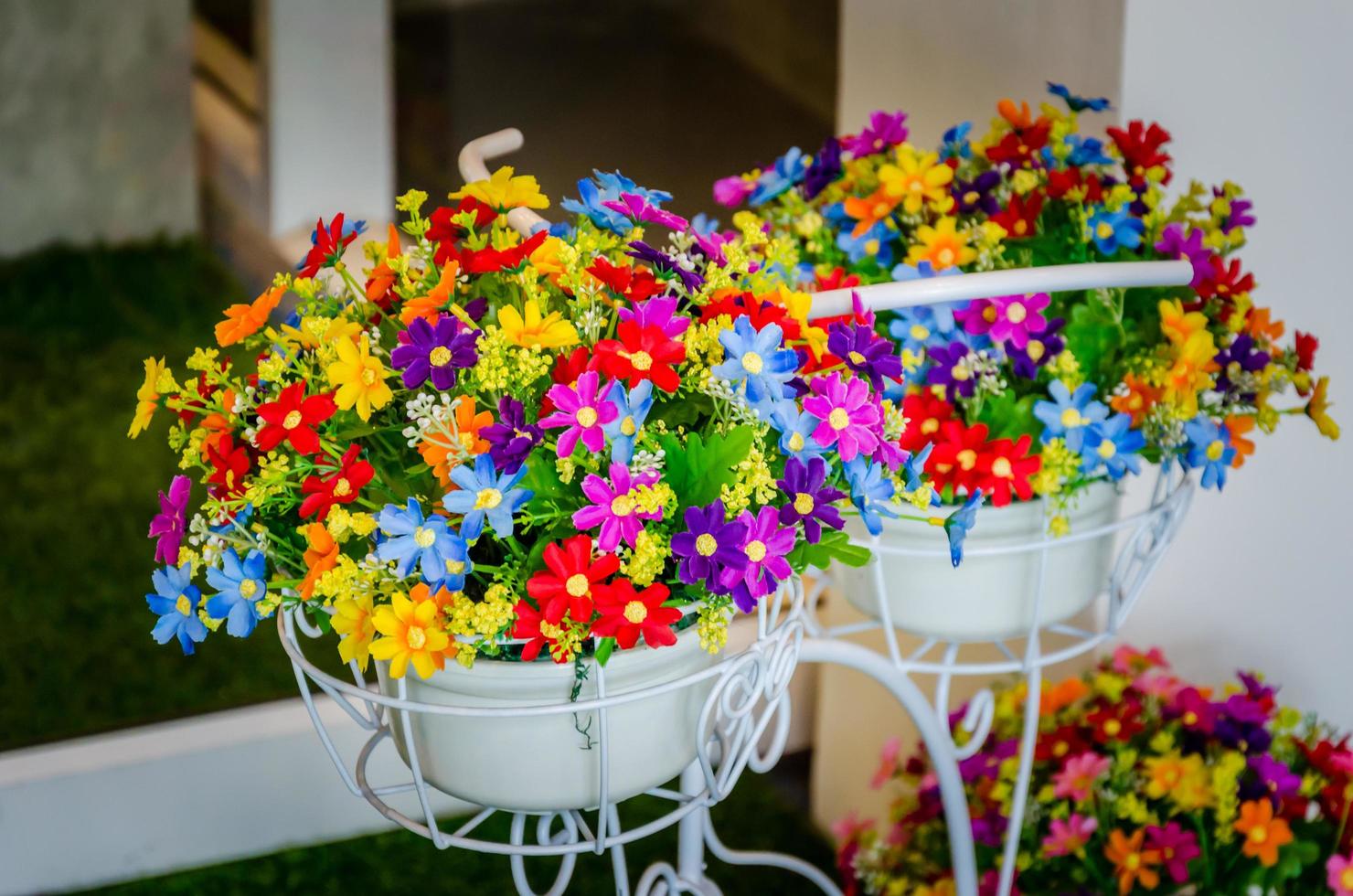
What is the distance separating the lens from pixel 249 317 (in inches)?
31.6

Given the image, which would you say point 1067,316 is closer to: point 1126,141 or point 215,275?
point 1126,141

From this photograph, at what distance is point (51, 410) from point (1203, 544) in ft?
8.51

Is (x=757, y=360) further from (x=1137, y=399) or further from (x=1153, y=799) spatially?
(x=1153, y=799)

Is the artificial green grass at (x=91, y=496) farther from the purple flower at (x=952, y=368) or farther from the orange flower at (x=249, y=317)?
the purple flower at (x=952, y=368)

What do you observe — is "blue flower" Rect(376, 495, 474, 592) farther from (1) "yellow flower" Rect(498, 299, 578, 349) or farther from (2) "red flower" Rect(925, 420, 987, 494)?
(2) "red flower" Rect(925, 420, 987, 494)

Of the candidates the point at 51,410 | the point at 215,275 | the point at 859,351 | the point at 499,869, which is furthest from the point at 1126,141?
the point at 215,275

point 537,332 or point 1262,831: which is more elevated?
point 537,332

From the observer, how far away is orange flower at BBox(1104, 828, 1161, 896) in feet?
4.22

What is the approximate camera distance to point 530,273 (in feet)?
2.60

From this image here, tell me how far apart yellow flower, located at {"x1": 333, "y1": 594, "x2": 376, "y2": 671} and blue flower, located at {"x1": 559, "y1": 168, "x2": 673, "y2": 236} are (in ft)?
0.90

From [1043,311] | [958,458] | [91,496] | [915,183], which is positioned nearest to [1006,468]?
[958,458]

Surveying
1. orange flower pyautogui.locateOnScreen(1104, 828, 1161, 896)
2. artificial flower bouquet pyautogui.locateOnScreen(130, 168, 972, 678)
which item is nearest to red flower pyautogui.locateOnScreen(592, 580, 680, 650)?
artificial flower bouquet pyautogui.locateOnScreen(130, 168, 972, 678)

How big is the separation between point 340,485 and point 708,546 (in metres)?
0.21

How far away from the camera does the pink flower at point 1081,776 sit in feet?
4.48
